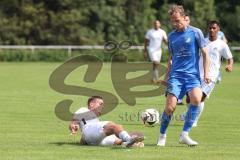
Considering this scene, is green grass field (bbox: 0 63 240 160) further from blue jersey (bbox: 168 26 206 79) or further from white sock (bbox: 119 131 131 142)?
blue jersey (bbox: 168 26 206 79)

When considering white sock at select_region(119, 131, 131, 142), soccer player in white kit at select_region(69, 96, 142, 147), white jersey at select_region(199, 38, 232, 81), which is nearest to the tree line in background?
white jersey at select_region(199, 38, 232, 81)

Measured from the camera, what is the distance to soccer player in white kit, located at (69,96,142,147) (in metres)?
11.3

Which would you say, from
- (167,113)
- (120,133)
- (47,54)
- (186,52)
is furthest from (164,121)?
(47,54)

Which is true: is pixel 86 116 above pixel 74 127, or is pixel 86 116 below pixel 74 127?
above

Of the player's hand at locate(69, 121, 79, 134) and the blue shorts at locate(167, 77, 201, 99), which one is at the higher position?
the blue shorts at locate(167, 77, 201, 99)

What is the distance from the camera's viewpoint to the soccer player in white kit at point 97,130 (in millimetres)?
11344

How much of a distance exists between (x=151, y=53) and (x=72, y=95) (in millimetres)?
6543

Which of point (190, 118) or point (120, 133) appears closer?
point (120, 133)

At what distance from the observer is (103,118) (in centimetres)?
1647

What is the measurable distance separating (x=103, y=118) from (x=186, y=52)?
4.92 meters

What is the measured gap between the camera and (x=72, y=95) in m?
22.1

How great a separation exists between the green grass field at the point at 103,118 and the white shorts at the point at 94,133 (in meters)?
0.24

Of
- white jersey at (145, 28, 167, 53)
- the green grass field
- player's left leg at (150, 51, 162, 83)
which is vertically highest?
the green grass field

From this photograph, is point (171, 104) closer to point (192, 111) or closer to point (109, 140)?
point (192, 111)
